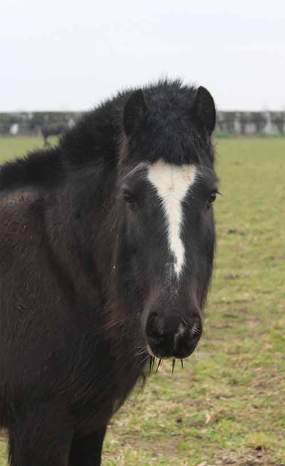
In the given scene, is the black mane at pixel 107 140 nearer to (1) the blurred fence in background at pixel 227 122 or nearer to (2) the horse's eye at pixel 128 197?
(2) the horse's eye at pixel 128 197

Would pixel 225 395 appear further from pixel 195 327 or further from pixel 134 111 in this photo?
pixel 134 111

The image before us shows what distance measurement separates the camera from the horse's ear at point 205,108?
10.3ft

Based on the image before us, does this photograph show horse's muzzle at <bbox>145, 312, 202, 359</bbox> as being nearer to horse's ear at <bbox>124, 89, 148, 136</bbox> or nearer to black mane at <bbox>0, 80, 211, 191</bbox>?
black mane at <bbox>0, 80, 211, 191</bbox>

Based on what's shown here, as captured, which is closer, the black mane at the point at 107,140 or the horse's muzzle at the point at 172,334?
the horse's muzzle at the point at 172,334

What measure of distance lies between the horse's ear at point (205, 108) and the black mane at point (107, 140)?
1.7 inches

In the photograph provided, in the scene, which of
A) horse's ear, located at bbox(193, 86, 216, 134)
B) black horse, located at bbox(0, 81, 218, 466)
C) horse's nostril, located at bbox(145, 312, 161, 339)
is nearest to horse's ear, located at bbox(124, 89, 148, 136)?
black horse, located at bbox(0, 81, 218, 466)

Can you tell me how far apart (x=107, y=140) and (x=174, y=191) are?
2.28 ft

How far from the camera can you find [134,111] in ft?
10.2

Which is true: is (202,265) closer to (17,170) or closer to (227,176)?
(17,170)

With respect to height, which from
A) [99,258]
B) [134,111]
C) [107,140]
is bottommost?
[99,258]

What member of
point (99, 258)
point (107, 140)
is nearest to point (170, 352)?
point (99, 258)

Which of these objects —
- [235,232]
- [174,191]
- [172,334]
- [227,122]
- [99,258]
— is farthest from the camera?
[227,122]

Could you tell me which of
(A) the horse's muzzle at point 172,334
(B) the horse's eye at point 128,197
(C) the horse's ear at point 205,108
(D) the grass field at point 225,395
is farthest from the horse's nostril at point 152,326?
(D) the grass field at point 225,395

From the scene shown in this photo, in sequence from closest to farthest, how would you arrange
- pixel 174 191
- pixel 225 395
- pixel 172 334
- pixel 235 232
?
1. pixel 172 334
2. pixel 174 191
3. pixel 225 395
4. pixel 235 232
